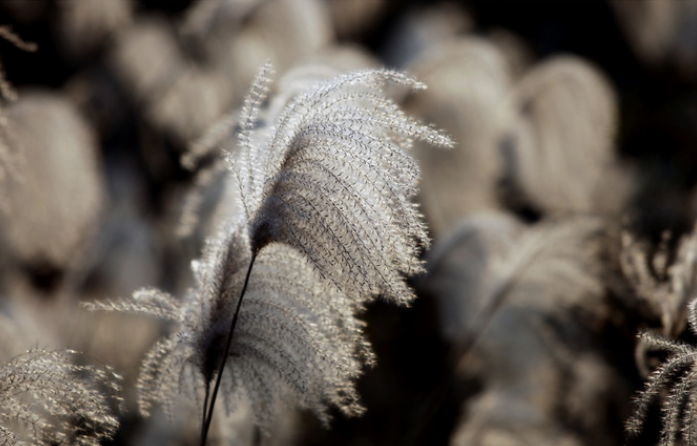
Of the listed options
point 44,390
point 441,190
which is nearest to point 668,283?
point 44,390

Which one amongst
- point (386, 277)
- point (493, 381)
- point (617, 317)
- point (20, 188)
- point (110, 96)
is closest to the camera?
point (386, 277)

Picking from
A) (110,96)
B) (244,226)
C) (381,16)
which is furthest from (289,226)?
(381,16)

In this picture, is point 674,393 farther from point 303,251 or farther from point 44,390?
point 44,390

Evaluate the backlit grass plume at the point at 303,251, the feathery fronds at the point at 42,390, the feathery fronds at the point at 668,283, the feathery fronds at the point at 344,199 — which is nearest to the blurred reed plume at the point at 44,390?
the feathery fronds at the point at 42,390

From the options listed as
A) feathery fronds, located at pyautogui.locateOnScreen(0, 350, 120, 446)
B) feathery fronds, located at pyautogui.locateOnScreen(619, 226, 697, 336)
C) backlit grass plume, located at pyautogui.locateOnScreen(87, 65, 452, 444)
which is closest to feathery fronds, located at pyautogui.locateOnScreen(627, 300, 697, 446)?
feathery fronds, located at pyautogui.locateOnScreen(619, 226, 697, 336)

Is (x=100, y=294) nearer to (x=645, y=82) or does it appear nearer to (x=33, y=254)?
(x=33, y=254)

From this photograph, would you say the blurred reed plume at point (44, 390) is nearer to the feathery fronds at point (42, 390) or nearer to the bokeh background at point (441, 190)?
the feathery fronds at point (42, 390)

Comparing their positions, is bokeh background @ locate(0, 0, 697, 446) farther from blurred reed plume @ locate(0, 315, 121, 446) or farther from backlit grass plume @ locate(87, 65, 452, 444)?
backlit grass plume @ locate(87, 65, 452, 444)
